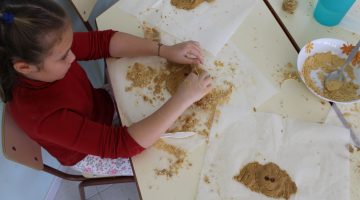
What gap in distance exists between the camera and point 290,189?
0.74 metres

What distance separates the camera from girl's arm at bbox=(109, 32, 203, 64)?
91 centimetres

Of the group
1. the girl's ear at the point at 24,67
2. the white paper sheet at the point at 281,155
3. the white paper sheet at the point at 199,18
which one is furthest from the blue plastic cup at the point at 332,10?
the girl's ear at the point at 24,67

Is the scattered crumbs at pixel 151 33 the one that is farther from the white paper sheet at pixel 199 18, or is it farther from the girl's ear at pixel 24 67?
the girl's ear at pixel 24 67

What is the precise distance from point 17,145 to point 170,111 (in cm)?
39

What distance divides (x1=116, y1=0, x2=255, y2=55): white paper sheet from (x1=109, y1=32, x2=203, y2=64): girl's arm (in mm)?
62

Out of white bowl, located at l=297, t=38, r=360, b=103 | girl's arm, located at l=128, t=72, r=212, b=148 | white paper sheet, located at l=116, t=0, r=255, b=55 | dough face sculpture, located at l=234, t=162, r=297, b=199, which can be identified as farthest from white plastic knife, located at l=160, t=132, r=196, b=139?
white bowl, located at l=297, t=38, r=360, b=103

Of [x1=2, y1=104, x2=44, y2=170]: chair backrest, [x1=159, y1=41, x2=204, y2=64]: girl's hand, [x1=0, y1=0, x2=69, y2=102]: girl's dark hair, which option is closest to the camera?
[x1=0, y1=0, x2=69, y2=102]: girl's dark hair

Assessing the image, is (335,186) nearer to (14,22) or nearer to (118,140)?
(118,140)

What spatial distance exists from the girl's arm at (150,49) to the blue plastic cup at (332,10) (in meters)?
0.40

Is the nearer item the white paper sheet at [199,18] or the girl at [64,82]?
the girl at [64,82]

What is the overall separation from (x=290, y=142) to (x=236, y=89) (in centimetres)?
20

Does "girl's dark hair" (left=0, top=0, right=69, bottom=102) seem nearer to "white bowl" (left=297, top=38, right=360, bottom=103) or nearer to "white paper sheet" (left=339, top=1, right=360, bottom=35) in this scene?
"white bowl" (left=297, top=38, right=360, bottom=103)

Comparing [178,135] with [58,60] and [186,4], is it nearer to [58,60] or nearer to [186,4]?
[58,60]

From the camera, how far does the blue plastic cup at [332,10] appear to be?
98 cm
